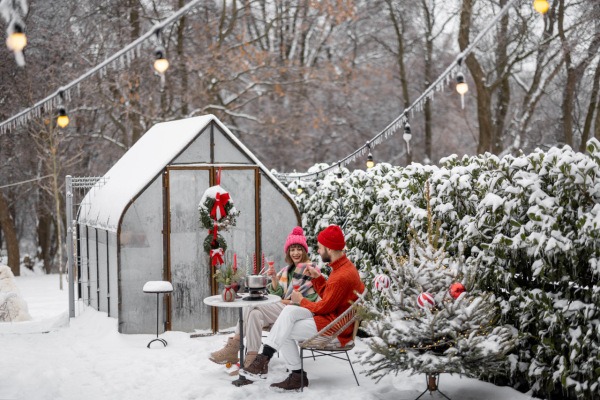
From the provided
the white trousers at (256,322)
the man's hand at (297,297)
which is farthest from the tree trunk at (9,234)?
the man's hand at (297,297)

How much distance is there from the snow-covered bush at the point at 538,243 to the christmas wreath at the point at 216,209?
96.2 inches

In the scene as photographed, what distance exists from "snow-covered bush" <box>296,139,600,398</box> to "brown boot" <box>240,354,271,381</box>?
6.39 ft

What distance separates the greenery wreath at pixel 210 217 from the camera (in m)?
8.88

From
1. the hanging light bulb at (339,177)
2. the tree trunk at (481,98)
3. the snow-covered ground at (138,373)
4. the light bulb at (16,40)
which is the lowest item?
the snow-covered ground at (138,373)

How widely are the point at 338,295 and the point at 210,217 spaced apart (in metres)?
2.80

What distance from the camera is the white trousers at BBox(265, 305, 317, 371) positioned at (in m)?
6.58

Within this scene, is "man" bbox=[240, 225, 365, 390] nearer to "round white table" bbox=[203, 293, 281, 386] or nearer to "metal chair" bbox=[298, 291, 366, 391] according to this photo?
"metal chair" bbox=[298, 291, 366, 391]

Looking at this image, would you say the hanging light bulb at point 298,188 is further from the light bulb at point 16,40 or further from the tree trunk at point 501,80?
the tree trunk at point 501,80

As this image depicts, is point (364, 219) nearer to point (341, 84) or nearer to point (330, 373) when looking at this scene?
point (330, 373)

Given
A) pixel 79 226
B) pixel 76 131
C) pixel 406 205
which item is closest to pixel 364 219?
pixel 406 205

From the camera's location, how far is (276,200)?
9.80 meters

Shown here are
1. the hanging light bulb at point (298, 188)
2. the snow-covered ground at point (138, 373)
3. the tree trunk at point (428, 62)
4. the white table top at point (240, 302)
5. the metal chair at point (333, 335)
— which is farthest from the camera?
the tree trunk at point (428, 62)

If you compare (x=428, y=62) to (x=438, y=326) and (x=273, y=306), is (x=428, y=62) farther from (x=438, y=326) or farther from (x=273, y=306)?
(x=438, y=326)

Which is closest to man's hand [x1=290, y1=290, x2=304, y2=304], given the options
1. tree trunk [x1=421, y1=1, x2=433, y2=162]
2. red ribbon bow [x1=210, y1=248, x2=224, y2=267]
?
red ribbon bow [x1=210, y1=248, x2=224, y2=267]
